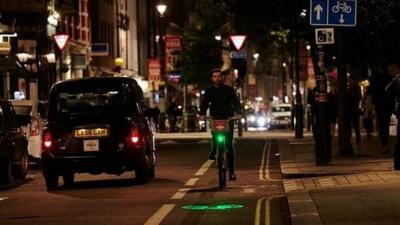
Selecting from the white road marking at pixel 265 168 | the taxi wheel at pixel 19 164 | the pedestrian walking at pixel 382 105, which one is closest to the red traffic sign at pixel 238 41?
the white road marking at pixel 265 168

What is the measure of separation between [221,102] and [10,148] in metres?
4.56

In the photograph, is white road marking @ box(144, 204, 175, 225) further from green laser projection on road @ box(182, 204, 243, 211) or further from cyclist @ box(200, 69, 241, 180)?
cyclist @ box(200, 69, 241, 180)

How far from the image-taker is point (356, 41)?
115ft

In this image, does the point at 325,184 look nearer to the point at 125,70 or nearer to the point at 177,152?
the point at 177,152

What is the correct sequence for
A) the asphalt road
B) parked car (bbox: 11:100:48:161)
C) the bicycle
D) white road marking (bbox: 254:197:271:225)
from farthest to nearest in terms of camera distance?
parked car (bbox: 11:100:48:161) < the bicycle < the asphalt road < white road marking (bbox: 254:197:271:225)

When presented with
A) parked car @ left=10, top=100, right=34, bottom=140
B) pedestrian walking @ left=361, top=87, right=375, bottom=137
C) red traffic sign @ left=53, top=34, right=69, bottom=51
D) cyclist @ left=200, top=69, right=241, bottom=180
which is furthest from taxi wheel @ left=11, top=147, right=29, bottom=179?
red traffic sign @ left=53, top=34, right=69, bottom=51

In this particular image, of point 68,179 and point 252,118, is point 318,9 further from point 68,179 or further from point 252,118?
point 252,118

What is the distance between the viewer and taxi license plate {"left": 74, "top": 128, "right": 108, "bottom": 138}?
674 inches

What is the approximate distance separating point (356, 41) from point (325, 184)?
19.8m

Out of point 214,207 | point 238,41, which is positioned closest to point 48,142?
point 214,207

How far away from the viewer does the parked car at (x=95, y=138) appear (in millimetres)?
17141

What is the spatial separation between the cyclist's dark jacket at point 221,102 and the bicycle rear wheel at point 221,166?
2.13 feet

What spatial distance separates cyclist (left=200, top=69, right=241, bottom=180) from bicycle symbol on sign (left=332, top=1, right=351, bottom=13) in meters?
2.88

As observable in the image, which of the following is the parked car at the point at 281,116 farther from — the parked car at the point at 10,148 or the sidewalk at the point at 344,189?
the parked car at the point at 10,148
